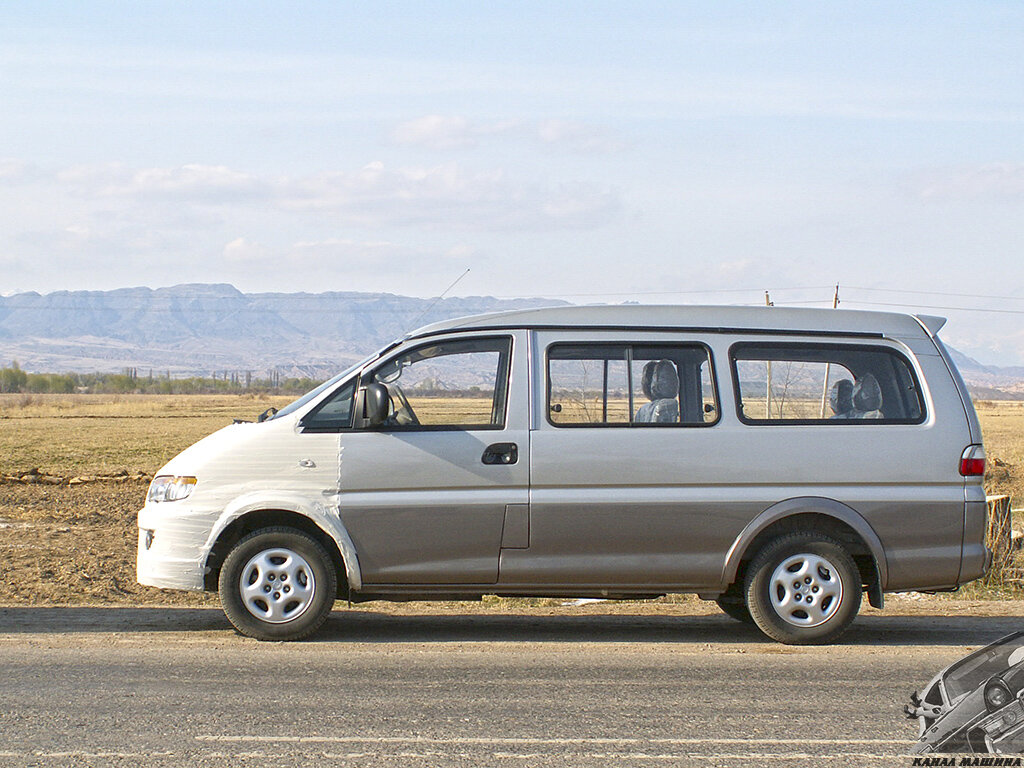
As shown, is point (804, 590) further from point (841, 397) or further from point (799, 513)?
point (841, 397)

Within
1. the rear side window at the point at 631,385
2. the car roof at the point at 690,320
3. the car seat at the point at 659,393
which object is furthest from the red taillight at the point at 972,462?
the car seat at the point at 659,393

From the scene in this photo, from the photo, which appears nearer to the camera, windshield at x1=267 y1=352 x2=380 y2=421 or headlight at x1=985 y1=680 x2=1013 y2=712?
headlight at x1=985 y1=680 x2=1013 y2=712

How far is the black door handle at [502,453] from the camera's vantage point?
7918 mm

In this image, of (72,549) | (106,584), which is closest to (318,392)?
(106,584)

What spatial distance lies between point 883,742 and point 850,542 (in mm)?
2685

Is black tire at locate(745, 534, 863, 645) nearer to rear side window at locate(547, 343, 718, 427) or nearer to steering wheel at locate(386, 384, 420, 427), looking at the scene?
rear side window at locate(547, 343, 718, 427)

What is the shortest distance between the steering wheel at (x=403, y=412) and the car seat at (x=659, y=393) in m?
1.50

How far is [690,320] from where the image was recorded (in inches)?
325

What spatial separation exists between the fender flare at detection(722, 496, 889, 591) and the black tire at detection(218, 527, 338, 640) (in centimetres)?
268

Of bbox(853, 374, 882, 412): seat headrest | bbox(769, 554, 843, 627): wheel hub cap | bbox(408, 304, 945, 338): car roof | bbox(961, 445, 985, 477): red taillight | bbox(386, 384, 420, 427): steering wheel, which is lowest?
bbox(769, 554, 843, 627): wheel hub cap

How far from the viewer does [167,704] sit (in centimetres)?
616

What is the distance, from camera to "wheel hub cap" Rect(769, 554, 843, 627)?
317 inches

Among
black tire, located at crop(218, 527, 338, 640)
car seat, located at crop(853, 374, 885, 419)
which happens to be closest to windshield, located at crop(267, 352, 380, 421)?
black tire, located at crop(218, 527, 338, 640)

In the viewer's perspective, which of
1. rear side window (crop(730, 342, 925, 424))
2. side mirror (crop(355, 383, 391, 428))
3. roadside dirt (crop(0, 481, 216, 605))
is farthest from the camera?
roadside dirt (crop(0, 481, 216, 605))
